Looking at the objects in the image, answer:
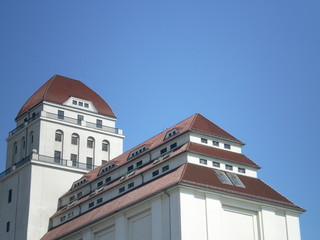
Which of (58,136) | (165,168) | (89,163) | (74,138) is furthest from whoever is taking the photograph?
(74,138)

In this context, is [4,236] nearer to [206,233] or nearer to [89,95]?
[89,95]

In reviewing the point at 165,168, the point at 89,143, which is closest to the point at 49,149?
the point at 89,143

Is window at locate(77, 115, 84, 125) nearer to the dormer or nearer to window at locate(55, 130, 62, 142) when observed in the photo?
the dormer

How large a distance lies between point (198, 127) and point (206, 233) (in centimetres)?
1164

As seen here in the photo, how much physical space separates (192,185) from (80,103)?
103 feet

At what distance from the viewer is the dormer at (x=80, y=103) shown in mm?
79875

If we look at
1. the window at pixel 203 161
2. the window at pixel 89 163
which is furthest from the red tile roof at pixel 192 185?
the window at pixel 89 163

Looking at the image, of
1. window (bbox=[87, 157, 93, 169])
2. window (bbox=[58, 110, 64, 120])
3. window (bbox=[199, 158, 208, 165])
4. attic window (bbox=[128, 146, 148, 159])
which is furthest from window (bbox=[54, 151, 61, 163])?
window (bbox=[199, 158, 208, 165])

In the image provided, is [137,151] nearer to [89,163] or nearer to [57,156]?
[89,163]

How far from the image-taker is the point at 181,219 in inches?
2013

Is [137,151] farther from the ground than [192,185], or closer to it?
farther from the ground

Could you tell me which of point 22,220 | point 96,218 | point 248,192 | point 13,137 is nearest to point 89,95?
point 13,137

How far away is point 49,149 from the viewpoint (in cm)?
7600

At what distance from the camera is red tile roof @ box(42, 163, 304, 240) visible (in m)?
53.9
